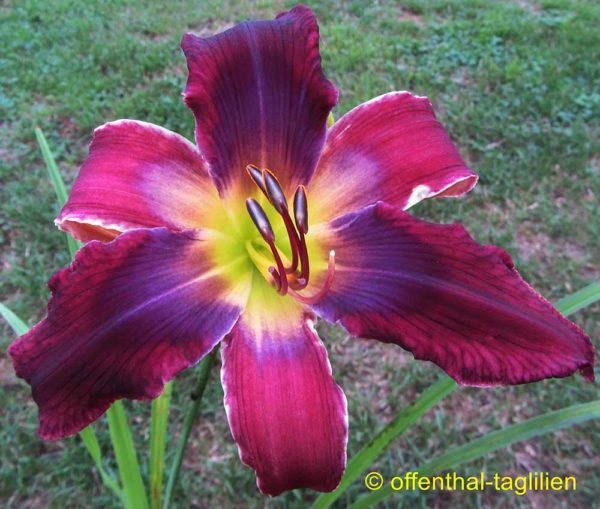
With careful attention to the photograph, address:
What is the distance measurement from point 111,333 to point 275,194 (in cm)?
26

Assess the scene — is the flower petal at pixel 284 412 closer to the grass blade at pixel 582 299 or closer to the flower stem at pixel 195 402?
the flower stem at pixel 195 402

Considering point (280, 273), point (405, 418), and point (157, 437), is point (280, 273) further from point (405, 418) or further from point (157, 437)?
point (157, 437)

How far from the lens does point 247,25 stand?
812 millimetres

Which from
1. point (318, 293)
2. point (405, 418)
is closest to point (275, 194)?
point (318, 293)

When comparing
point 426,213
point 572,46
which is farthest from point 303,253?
point 572,46

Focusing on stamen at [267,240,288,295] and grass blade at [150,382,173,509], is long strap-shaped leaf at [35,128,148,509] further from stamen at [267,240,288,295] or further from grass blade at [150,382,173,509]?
stamen at [267,240,288,295]

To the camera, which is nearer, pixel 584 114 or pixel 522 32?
pixel 584 114

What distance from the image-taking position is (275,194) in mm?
737

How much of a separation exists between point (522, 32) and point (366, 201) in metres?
3.33

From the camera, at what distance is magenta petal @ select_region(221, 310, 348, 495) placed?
0.73m

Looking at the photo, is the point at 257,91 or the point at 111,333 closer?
the point at 111,333

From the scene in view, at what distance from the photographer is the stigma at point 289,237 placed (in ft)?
2.38

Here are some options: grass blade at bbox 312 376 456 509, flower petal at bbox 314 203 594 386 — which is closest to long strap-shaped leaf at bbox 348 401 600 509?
grass blade at bbox 312 376 456 509

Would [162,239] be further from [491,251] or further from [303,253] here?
[491,251]
